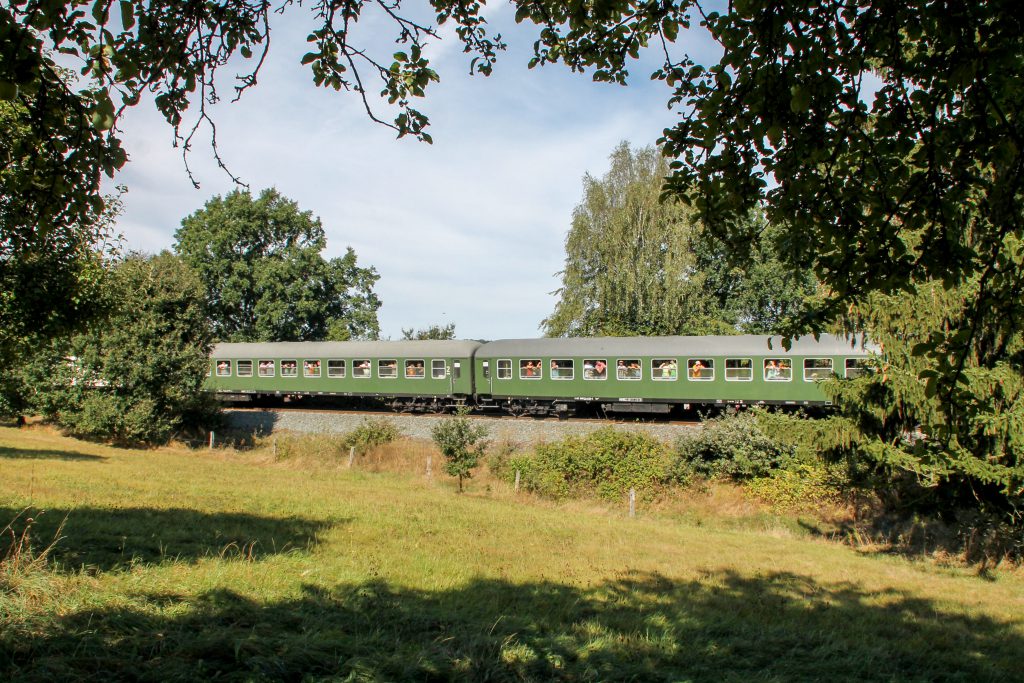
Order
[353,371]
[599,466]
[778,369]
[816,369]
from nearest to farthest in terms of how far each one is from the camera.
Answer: [599,466], [816,369], [778,369], [353,371]

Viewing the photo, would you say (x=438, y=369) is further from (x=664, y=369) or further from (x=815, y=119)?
(x=815, y=119)

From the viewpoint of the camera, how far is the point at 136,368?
86.1 ft

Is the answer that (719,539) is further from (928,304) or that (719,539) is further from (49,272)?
(49,272)

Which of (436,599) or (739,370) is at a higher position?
(739,370)

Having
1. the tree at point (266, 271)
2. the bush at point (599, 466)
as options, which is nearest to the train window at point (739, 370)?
the bush at point (599, 466)

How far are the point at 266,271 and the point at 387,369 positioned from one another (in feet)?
71.7

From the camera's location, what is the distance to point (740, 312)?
4059 cm

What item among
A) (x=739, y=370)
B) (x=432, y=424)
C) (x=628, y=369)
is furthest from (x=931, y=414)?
(x=432, y=424)

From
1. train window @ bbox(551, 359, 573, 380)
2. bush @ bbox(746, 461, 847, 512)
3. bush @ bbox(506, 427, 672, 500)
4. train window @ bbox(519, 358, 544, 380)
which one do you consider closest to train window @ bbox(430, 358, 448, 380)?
train window @ bbox(519, 358, 544, 380)

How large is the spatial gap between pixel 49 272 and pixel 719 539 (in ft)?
41.3

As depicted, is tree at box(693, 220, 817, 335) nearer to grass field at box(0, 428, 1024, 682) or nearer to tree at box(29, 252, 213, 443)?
tree at box(29, 252, 213, 443)

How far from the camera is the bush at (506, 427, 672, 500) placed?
66.0 ft

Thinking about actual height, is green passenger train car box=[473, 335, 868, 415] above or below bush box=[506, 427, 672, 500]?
above

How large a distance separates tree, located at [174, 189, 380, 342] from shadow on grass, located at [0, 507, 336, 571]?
130ft
